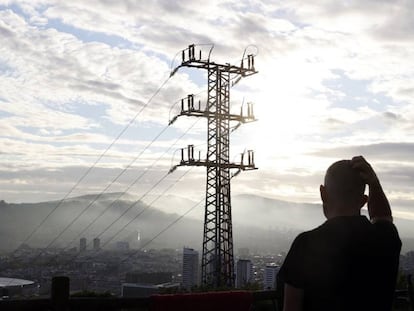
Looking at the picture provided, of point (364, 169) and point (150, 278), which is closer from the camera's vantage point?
point (364, 169)

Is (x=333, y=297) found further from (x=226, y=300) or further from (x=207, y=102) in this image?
(x=207, y=102)

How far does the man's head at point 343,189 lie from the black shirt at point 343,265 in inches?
2.0

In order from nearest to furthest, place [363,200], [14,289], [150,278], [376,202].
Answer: [363,200], [376,202], [14,289], [150,278]

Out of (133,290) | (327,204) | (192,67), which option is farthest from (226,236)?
(327,204)

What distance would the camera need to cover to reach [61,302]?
18.0 ft

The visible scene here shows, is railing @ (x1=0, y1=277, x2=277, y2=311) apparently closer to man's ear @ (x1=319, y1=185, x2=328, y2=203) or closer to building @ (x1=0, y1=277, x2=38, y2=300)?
building @ (x1=0, y1=277, x2=38, y2=300)

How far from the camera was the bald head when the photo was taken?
2941mm

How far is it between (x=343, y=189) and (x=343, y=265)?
1.25ft

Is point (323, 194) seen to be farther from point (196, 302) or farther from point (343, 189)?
point (196, 302)

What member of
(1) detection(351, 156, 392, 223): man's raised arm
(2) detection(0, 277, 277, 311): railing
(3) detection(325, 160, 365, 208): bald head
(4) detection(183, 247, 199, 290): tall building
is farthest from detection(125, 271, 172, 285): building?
(3) detection(325, 160, 365, 208): bald head

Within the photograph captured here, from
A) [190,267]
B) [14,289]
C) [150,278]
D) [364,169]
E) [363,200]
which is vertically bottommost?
[150,278]

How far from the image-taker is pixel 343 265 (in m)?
2.88

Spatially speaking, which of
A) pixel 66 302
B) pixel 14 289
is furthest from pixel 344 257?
pixel 14 289

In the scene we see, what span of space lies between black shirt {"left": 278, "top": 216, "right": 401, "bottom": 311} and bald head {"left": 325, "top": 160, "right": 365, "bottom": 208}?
3.6 inches
